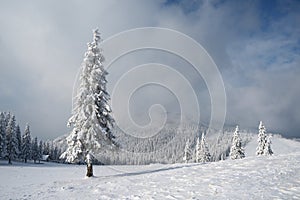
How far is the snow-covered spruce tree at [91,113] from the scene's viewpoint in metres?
22.8

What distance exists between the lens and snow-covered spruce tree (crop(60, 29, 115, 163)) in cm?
2280

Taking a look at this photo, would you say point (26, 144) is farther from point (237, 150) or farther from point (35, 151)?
point (237, 150)

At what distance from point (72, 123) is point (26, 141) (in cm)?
7008

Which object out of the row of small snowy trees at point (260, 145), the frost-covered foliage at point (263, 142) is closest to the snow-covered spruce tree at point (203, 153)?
the row of small snowy trees at point (260, 145)

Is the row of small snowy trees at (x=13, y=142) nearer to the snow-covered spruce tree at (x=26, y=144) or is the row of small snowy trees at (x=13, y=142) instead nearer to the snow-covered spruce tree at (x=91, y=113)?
the snow-covered spruce tree at (x=26, y=144)

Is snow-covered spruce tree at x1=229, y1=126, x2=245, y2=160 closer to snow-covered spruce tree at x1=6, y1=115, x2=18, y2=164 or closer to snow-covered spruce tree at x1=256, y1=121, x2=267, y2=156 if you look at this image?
snow-covered spruce tree at x1=256, y1=121, x2=267, y2=156

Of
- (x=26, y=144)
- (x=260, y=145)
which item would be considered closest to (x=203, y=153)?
(x=260, y=145)

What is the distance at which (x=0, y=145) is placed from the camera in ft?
207

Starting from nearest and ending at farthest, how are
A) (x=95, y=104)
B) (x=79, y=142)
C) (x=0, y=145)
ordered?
1. (x=79, y=142)
2. (x=95, y=104)
3. (x=0, y=145)

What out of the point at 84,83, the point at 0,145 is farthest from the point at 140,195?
the point at 0,145

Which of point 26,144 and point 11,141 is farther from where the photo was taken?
point 26,144

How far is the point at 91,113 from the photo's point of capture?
941 inches

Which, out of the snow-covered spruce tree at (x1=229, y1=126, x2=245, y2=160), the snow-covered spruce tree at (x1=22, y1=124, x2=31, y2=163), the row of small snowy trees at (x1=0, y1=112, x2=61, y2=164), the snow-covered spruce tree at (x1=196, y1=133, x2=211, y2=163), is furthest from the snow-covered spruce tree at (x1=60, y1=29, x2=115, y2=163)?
the snow-covered spruce tree at (x1=22, y1=124, x2=31, y2=163)

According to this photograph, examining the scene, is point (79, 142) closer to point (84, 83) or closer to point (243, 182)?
point (84, 83)
